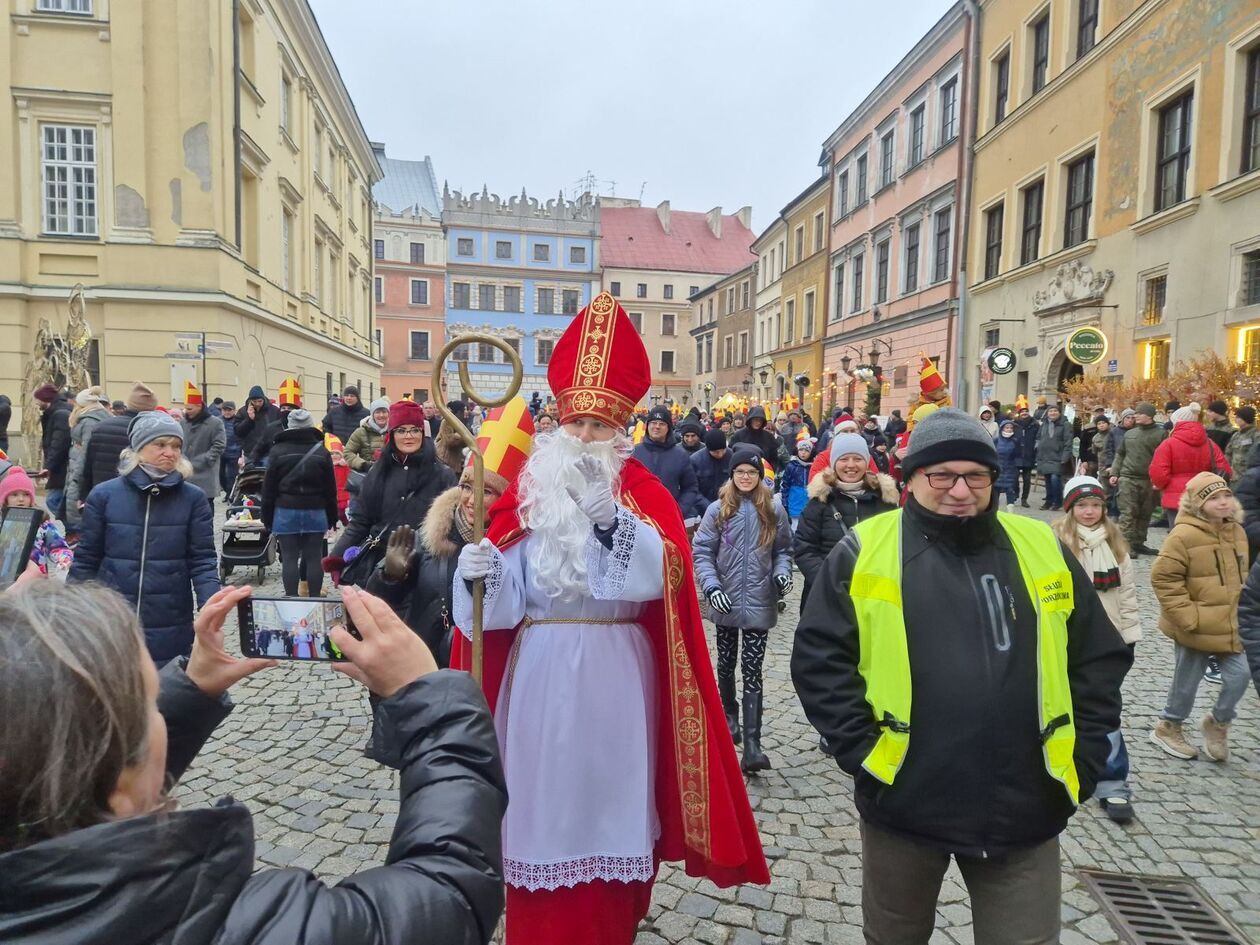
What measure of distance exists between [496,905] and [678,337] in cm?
6373

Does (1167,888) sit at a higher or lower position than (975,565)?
lower

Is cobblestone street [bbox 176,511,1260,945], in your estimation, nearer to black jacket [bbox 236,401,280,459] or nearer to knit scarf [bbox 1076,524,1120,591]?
knit scarf [bbox 1076,524,1120,591]

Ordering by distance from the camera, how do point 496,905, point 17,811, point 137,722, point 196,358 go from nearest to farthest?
point 17,811
point 137,722
point 496,905
point 196,358

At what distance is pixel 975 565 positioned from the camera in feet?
7.19

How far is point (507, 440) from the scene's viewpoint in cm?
385

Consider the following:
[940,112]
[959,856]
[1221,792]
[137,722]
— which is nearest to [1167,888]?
[1221,792]

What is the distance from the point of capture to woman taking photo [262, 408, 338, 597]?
6980 mm

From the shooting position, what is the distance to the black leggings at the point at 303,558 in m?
7.12

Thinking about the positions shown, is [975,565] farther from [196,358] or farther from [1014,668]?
[196,358]

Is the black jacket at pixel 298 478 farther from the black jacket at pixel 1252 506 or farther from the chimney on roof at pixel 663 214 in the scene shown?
the chimney on roof at pixel 663 214

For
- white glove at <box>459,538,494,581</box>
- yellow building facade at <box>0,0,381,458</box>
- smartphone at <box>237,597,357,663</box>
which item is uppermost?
yellow building facade at <box>0,0,381,458</box>

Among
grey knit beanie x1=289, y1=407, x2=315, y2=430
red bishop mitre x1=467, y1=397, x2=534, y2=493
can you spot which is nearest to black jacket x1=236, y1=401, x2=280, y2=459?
grey knit beanie x1=289, y1=407, x2=315, y2=430

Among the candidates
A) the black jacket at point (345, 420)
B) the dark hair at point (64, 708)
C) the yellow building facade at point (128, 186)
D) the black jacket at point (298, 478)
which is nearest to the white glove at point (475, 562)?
the dark hair at point (64, 708)

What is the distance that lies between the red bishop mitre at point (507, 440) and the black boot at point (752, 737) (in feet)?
6.34
